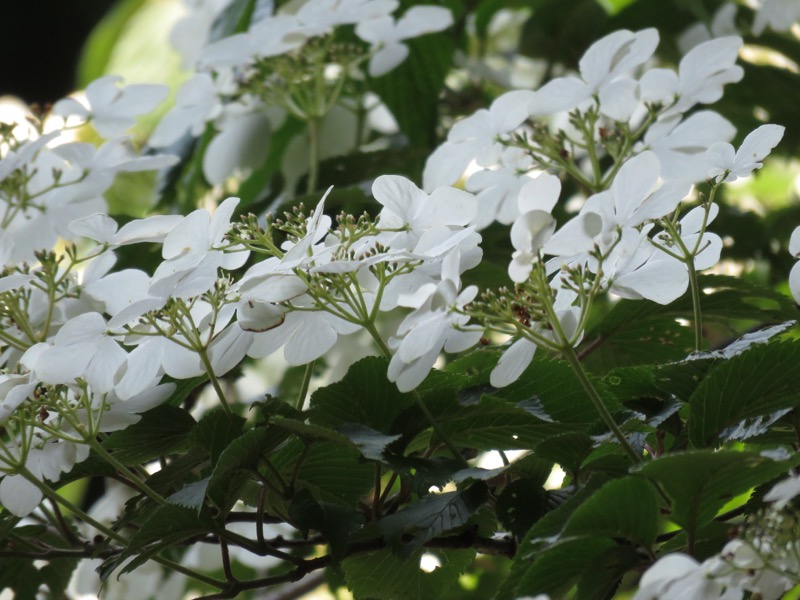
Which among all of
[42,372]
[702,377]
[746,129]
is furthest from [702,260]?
[746,129]

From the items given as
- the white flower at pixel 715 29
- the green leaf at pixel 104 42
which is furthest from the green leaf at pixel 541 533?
the green leaf at pixel 104 42

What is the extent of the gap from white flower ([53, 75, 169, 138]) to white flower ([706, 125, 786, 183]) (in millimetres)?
267

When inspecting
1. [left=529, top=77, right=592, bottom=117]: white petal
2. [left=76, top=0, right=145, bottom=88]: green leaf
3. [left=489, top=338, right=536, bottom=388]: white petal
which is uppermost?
[left=529, top=77, right=592, bottom=117]: white petal

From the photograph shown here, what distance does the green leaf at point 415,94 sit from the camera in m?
0.68

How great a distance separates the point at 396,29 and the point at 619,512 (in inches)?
15.6

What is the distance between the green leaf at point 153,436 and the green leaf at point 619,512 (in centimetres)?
13

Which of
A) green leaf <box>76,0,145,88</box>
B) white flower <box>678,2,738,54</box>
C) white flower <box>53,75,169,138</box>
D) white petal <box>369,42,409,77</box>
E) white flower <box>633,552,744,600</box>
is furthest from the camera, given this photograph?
green leaf <box>76,0,145,88</box>

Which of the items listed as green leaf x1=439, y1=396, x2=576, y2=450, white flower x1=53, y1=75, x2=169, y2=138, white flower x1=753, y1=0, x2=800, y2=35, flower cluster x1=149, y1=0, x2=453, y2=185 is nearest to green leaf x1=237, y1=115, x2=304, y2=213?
flower cluster x1=149, y1=0, x2=453, y2=185

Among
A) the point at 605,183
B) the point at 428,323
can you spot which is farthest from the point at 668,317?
the point at 428,323

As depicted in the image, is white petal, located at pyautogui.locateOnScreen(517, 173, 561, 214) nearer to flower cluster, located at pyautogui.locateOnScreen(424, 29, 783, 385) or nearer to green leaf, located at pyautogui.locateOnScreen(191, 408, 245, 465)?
flower cluster, located at pyautogui.locateOnScreen(424, 29, 783, 385)

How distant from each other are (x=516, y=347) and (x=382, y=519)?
58mm

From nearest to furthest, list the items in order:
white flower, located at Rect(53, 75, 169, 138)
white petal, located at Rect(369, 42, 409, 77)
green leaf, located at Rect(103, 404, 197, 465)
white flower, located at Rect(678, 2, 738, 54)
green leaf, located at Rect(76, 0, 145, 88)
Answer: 1. green leaf, located at Rect(103, 404, 197, 465)
2. white flower, located at Rect(53, 75, 169, 138)
3. white petal, located at Rect(369, 42, 409, 77)
4. white flower, located at Rect(678, 2, 738, 54)
5. green leaf, located at Rect(76, 0, 145, 88)

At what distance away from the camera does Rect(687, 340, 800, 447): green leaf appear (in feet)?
0.88

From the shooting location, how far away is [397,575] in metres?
0.33
